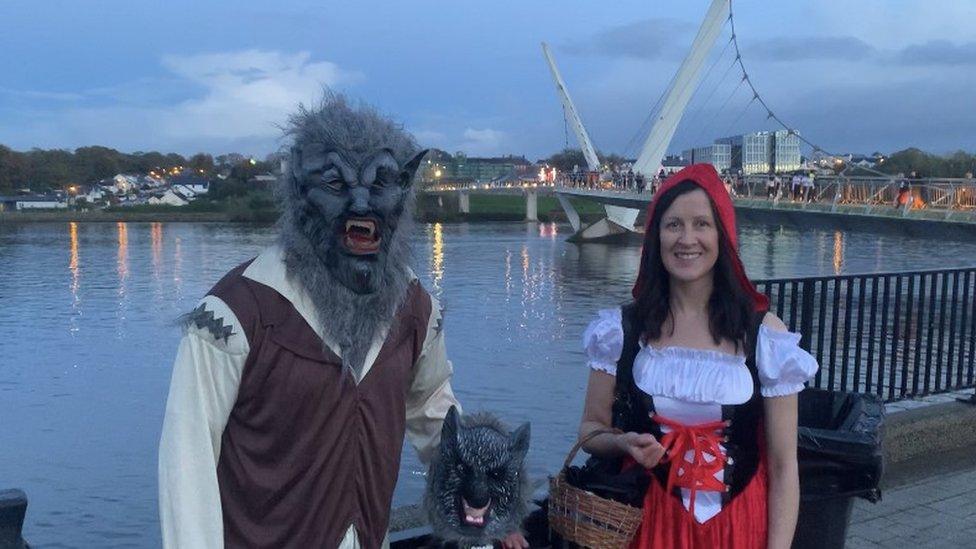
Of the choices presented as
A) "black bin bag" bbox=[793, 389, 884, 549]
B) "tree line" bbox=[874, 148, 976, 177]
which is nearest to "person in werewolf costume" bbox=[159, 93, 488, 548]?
"black bin bag" bbox=[793, 389, 884, 549]

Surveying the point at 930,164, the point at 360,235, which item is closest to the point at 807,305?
the point at 360,235

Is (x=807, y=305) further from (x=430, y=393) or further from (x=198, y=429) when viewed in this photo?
(x=198, y=429)

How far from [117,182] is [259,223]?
50264 mm

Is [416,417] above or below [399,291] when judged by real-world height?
below

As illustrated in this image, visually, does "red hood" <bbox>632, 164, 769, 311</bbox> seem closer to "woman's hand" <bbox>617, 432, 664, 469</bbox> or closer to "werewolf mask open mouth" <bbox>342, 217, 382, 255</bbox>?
"woman's hand" <bbox>617, 432, 664, 469</bbox>

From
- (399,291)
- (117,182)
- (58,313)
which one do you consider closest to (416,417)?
(399,291)

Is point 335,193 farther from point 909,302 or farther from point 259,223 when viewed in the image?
point 259,223

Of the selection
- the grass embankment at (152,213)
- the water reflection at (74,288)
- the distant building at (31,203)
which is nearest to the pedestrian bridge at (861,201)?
the water reflection at (74,288)

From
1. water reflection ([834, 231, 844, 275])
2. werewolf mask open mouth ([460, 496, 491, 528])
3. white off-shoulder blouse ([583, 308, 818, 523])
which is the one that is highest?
white off-shoulder blouse ([583, 308, 818, 523])

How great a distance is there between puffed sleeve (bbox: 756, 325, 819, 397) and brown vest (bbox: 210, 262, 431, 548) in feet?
3.32

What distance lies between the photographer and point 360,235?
2207 mm

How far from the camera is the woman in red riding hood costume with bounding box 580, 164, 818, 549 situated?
8.26 feet

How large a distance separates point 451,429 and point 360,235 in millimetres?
495

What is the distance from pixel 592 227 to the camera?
61.0m
